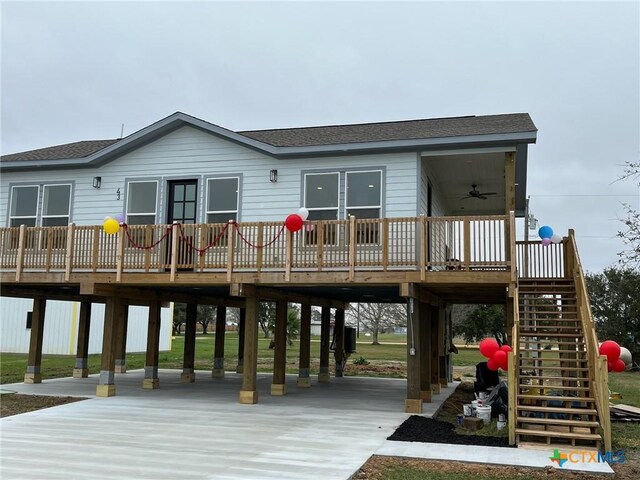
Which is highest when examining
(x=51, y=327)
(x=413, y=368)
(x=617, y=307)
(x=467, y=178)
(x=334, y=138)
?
(x=334, y=138)

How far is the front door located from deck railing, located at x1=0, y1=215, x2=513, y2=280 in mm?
1227

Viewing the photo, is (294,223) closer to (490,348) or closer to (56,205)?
(490,348)

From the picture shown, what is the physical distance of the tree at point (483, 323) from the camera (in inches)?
1324

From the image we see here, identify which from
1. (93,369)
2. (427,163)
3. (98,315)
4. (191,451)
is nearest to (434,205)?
(427,163)

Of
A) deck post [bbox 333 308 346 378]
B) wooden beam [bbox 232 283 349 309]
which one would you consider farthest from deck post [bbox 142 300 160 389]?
deck post [bbox 333 308 346 378]

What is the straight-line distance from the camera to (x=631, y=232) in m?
13.6

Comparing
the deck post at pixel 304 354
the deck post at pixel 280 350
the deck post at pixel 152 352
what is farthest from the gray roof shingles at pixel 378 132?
the deck post at pixel 304 354

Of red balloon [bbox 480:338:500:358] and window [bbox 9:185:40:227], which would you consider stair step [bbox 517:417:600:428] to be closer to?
red balloon [bbox 480:338:500:358]

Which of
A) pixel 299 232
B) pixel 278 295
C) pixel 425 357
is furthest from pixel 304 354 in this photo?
pixel 299 232

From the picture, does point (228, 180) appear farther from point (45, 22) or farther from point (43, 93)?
point (43, 93)

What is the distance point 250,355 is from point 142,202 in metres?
5.17

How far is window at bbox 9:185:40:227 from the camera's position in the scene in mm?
16359

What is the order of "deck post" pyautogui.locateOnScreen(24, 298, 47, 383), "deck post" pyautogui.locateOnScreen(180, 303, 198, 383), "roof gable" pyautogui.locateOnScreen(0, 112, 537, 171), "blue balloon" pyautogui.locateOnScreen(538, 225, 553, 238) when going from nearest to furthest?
"roof gable" pyautogui.locateOnScreen(0, 112, 537, 171), "blue balloon" pyautogui.locateOnScreen(538, 225, 553, 238), "deck post" pyautogui.locateOnScreen(24, 298, 47, 383), "deck post" pyautogui.locateOnScreen(180, 303, 198, 383)

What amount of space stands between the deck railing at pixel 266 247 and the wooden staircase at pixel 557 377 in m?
1.38
